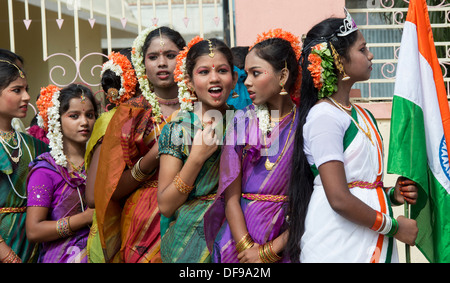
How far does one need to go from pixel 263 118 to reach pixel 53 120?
1746 mm

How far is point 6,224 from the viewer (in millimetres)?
4027

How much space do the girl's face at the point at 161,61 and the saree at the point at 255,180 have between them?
765 millimetres

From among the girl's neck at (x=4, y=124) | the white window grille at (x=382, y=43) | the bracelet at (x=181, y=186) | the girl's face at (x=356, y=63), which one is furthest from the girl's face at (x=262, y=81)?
the white window grille at (x=382, y=43)

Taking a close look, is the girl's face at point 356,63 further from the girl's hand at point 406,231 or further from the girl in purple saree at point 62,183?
the girl in purple saree at point 62,183

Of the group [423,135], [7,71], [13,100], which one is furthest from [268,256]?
[7,71]

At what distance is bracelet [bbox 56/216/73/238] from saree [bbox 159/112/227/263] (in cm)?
86

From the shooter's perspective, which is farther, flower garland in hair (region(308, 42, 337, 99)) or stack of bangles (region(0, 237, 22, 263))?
stack of bangles (region(0, 237, 22, 263))

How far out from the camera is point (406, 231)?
2.83 m

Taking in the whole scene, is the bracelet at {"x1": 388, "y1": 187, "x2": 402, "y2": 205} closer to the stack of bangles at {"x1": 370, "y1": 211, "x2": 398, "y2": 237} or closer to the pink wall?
the stack of bangles at {"x1": 370, "y1": 211, "x2": 398, "y2": 237}

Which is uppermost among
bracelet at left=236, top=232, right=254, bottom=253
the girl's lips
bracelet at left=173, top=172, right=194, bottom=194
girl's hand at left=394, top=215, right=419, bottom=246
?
the girl's lips

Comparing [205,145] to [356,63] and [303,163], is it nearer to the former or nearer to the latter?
[303,163]

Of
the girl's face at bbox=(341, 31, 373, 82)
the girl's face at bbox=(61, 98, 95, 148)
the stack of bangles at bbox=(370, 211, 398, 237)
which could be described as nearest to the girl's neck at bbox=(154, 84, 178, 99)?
Result: the girl's face at bbox=(61, 98, 95, 148)

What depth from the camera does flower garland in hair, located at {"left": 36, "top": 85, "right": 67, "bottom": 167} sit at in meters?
4.12

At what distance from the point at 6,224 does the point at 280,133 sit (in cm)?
204
